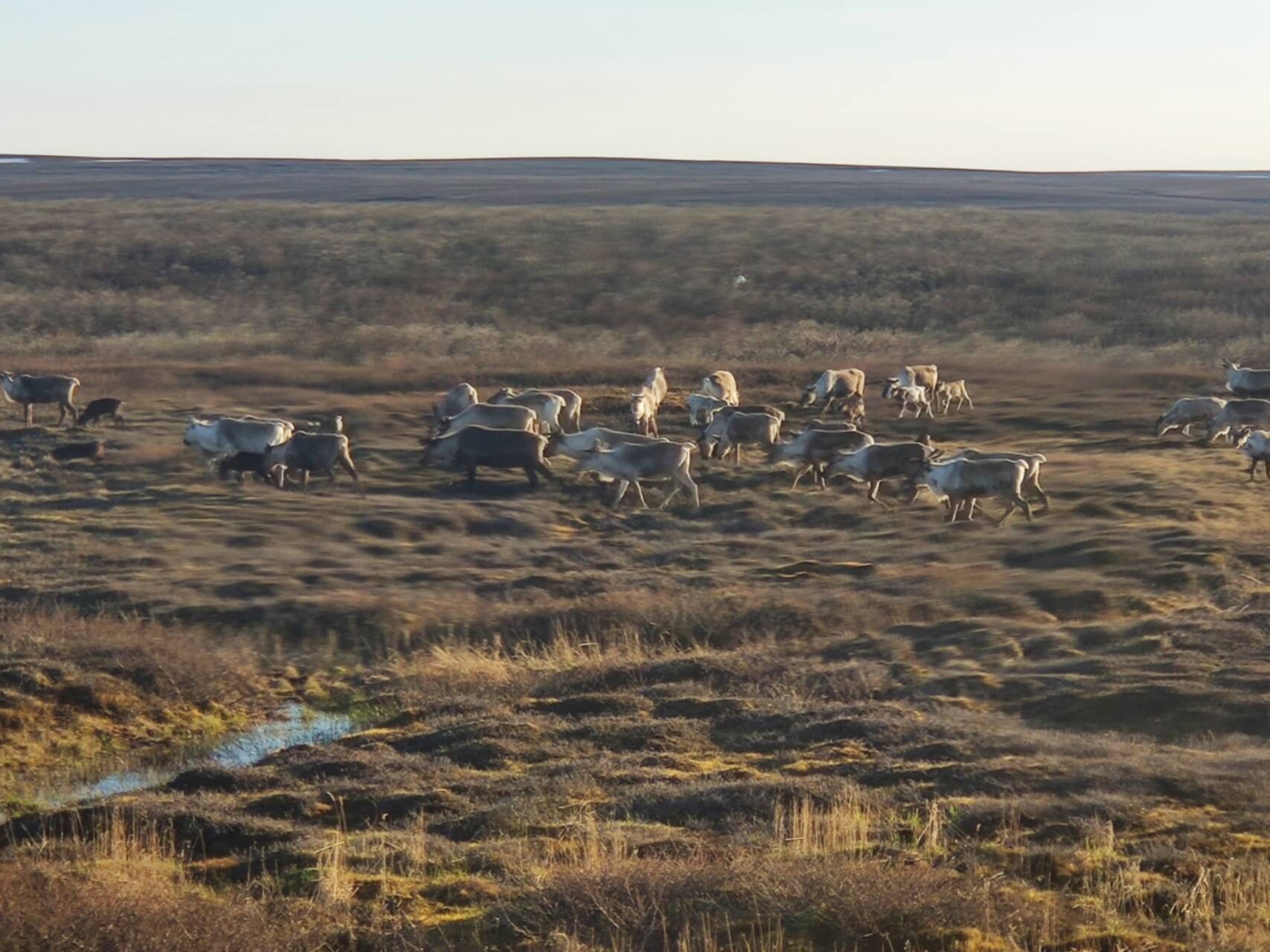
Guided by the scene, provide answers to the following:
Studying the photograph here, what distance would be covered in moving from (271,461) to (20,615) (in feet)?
27.9

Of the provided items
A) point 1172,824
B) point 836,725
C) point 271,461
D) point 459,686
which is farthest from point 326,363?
point 1172,824

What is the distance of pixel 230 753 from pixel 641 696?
3.95 meters

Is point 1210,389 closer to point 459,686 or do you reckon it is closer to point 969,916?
point 459,686

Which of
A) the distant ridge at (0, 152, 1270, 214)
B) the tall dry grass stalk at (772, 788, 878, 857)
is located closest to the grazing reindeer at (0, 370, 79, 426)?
the tall dry grass stalk at (772, 788, 878, 857)

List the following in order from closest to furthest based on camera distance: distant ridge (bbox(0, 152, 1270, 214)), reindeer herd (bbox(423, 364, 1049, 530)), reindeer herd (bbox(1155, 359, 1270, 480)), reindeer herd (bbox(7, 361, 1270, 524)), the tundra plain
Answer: the tundra plain < reindeer herd (bbox(423, 364, 1049, 530)) < reindeer herd (bbox(7, 361, 1270, 524)) < reindeer herd (bbox(1155, 359, 1270, 480)) < distant ridge (bbox(0, 152, 1270, 214))

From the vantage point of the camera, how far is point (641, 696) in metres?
14.8

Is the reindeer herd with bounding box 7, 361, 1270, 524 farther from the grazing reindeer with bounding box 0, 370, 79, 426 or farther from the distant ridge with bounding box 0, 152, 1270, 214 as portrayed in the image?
the distant ridge with bounding box 0, 152, 1270, 214

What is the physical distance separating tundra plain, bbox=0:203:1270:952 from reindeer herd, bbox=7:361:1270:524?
0.55 meters

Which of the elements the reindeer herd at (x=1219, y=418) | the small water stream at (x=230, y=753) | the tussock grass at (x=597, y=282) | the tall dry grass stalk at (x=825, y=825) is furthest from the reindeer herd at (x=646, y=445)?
the tall dry grass stalk at (x=825, y=825)

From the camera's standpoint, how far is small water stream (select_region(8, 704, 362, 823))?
13.1 m

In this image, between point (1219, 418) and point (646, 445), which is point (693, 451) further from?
point (1219, 418)

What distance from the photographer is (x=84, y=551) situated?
21.0 metres

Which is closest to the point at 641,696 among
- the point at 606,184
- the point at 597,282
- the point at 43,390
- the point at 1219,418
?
the point at 1219,418

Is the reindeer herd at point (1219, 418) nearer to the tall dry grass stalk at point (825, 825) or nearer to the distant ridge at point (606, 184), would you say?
the tall dry grass stalk at point (825, 825)
